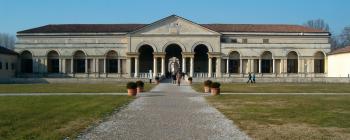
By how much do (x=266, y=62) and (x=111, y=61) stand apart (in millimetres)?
21477

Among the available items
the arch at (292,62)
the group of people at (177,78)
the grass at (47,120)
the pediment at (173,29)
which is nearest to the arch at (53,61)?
the pediment at (173,29)

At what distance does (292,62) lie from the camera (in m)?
67.2

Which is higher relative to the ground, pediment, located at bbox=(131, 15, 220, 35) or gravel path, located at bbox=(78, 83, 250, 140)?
pediment, located at bbox=(131, 15, 220, 35)

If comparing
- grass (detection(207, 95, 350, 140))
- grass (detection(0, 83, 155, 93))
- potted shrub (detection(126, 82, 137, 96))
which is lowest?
grass (detection(207, 95, 350, 140))

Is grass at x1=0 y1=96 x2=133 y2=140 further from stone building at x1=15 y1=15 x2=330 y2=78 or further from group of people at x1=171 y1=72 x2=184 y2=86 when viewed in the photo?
stone building at x1=15 y1=15 x2=330 y2=78

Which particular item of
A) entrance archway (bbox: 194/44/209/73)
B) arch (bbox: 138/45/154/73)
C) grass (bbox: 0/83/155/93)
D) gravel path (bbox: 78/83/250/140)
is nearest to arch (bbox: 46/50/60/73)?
arch (bbox: 138/45/154/73)

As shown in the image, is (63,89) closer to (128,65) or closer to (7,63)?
(7,63)

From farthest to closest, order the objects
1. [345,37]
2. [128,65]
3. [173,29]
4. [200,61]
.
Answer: [345,37], [200,61], [128,65], [173,29]

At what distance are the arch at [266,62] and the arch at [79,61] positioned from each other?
80.1ft

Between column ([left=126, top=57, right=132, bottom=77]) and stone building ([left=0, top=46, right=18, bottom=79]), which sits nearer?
stone building ([left=0, top=46, right=18, bottom=79])

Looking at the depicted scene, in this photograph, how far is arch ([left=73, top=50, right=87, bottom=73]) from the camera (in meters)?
67.1

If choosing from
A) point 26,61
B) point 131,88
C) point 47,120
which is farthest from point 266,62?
point 47,120

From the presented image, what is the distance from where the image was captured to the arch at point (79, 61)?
67125mm

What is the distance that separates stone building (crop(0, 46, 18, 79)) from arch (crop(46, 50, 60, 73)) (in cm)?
436
